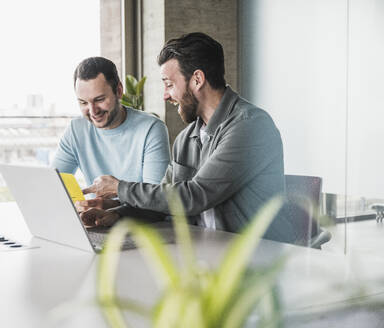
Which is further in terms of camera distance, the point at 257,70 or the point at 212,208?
the point at 257,70

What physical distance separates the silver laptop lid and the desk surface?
35mm

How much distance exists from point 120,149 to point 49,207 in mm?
1096

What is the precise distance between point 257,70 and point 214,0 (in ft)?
2.48

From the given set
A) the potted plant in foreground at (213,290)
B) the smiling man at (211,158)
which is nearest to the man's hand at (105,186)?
the smiling man at (211,158)

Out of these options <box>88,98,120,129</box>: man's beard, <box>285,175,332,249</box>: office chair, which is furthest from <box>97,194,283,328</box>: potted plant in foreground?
<box>88,98,120,129</box>: man's beard

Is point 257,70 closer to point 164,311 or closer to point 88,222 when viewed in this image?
point 88,222

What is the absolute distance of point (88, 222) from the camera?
1848 millimetres

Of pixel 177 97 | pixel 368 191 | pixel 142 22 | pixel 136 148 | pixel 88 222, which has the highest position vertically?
pixel 142 22

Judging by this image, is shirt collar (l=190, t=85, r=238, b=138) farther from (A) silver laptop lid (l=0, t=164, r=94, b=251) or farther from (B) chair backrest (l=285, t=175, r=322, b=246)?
(A) silver laptop lid (l=0, t=164, r=94, b=251)

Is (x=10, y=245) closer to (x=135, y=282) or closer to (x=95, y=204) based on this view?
(x=95, y=204)

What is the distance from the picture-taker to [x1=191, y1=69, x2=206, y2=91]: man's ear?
2.22m

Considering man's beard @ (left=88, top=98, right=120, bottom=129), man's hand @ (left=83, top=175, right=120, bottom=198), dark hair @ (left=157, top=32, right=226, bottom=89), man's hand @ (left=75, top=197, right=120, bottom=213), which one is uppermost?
dark hair @ (left=157, top=32, right=226, bottom=89)

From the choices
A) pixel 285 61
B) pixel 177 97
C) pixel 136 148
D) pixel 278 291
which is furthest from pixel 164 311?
pixel 285 61

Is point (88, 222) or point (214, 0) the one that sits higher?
point (214, 0)
